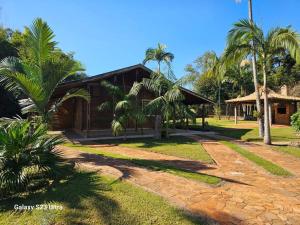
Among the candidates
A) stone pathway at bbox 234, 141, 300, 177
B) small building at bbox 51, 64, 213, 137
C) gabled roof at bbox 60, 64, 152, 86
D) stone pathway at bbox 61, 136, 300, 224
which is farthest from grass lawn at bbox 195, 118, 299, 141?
gabled roof at bbox 60, 64, 152, 86

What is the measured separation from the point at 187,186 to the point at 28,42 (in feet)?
19.7

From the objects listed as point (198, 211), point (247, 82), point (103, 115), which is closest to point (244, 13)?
point (103, 115)

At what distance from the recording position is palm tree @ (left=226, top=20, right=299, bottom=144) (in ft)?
35.0

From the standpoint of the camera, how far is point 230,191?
5273 millimetres

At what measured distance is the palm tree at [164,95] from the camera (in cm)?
1288

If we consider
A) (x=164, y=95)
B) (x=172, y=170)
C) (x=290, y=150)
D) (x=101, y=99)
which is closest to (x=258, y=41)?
(x=290, y=150)

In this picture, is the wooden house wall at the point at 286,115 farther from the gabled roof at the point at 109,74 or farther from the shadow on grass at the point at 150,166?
the shadow on grass at the point at 150,166

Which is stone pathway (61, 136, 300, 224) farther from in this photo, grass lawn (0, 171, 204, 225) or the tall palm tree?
the tall palm tree

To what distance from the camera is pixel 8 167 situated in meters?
4.86

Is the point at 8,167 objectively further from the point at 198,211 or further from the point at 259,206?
the point at 259,206

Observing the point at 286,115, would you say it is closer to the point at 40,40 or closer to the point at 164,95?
the point at 164,95

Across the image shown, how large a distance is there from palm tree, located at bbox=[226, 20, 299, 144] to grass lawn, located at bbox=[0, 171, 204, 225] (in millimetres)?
8595

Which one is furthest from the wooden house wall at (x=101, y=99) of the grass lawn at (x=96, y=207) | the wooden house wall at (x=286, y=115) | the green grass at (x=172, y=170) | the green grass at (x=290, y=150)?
the wooden house wall at (x=286, y=115)

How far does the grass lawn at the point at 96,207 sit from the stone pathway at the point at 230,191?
1.32 ft
